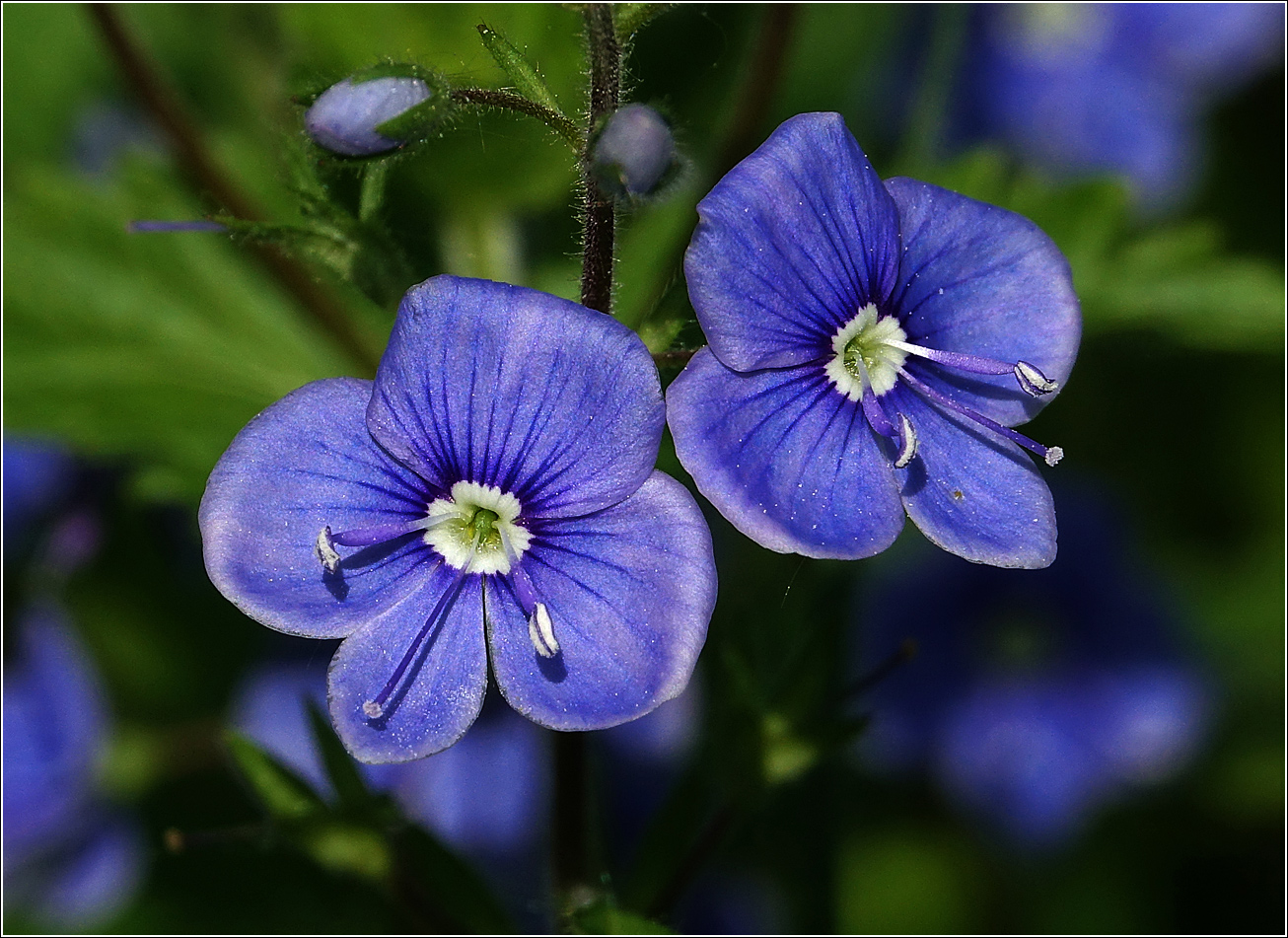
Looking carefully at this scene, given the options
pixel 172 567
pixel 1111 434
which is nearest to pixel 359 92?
pixel 172 567

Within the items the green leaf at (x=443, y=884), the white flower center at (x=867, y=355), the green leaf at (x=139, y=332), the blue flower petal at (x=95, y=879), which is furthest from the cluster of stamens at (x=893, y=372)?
the blue flower petal at (x=95, y=879)

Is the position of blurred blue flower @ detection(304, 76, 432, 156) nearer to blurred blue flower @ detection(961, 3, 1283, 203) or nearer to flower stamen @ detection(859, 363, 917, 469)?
flower stamen @ detection(859, 363, 917, 469)

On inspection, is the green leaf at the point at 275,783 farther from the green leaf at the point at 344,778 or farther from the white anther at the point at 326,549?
the white anther at the point at 326,549

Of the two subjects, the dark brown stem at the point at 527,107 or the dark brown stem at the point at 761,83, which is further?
the dark brown stem at the point at 761,83

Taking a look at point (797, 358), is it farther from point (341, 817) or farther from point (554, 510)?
point (341, 817)

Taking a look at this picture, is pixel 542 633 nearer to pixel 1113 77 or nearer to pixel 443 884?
pixel 443 884

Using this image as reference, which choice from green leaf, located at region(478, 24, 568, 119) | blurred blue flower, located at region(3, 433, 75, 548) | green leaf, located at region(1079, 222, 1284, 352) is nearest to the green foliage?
green leaf, located at region(1079, 222, 1284, 352)

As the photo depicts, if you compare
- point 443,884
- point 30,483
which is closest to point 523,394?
point 443,884

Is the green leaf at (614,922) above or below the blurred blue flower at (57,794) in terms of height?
above
